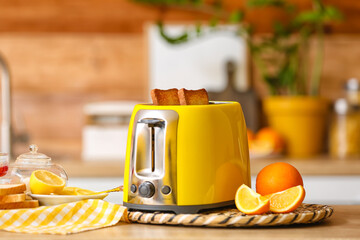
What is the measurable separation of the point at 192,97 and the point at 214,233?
28cm

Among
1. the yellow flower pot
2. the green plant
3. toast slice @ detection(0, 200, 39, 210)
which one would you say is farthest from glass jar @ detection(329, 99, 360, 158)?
toast slice @ detection(0, 200, 39, 210)

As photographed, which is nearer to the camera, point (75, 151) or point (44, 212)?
point (44, 212)

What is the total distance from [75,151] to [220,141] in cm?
190

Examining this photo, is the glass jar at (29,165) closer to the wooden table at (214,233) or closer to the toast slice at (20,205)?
the toast slice at (20,205)

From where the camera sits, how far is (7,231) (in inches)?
40.1

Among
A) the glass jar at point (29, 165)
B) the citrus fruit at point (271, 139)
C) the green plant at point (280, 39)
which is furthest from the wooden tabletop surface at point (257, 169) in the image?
the glass jar at point (29, 165)

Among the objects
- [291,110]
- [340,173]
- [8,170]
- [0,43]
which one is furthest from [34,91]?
[8,170]

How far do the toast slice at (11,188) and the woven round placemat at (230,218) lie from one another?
0.21 metres

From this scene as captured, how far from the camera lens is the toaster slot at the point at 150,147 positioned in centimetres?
108

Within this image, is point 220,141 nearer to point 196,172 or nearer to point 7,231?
point 196,172

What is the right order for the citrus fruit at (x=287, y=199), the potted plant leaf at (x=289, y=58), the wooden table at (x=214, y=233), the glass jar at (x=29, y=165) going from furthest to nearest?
the potted plant leaf at (x=289, y=58), the glass jar at (x=29, y=165), the citrus fruit at (x=287, y=199), the wooden table at (x=214, y=233)

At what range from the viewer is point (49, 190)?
1131 millimetres

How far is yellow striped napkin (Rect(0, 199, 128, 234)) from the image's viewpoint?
1.03 m

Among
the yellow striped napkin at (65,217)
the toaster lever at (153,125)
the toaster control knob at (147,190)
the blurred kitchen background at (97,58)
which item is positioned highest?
the blurred kitchen background at (97,58)
